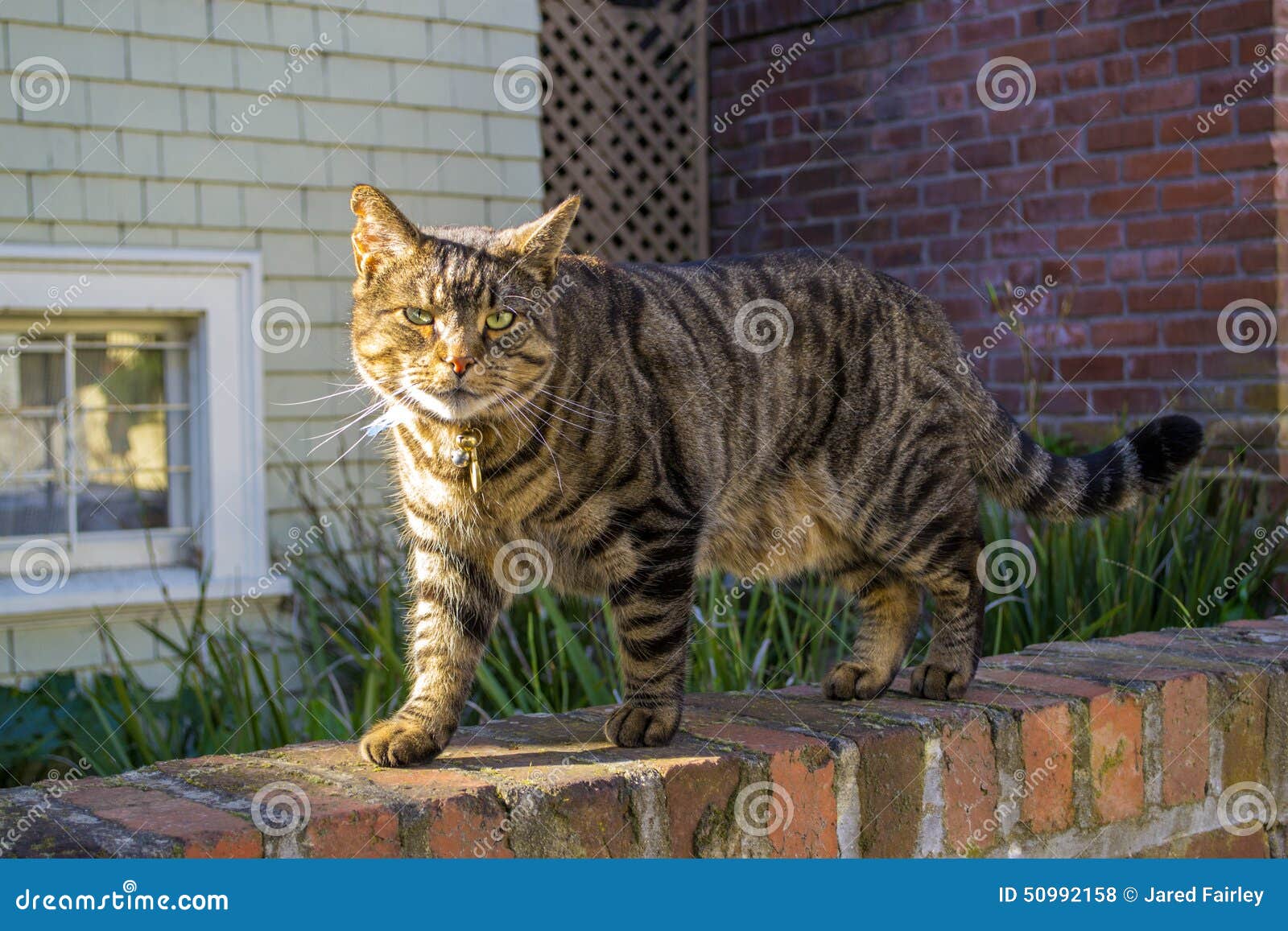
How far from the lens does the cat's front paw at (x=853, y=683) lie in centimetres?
314

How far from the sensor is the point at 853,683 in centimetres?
316

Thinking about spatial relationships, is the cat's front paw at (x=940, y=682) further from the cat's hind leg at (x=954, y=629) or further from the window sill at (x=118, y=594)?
the window sill at (x=118, y=594)

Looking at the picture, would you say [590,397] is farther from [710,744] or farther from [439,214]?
[439,214]

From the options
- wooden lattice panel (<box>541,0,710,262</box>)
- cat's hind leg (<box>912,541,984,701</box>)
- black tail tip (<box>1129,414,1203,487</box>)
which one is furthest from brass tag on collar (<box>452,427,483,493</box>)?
wooden lattice panel (<box>541,0,710,262</box>)

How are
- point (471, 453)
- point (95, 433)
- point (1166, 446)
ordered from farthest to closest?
point (95, 433) < point (1166, 446) < point (471, 453)

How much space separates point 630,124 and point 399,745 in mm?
4717

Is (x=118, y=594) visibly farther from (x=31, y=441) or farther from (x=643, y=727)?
Answer: (x=643, y=727)

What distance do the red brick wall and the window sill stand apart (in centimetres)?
303

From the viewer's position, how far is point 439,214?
240 inches

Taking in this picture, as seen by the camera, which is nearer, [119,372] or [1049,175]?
[119,372]

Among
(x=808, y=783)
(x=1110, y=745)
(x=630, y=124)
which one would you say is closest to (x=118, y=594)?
(x=630, y=124)

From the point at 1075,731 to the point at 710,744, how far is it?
905 mm

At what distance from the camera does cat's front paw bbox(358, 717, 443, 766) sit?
8.37 ft

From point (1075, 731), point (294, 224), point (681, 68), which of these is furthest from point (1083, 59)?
point (1075, 731)
